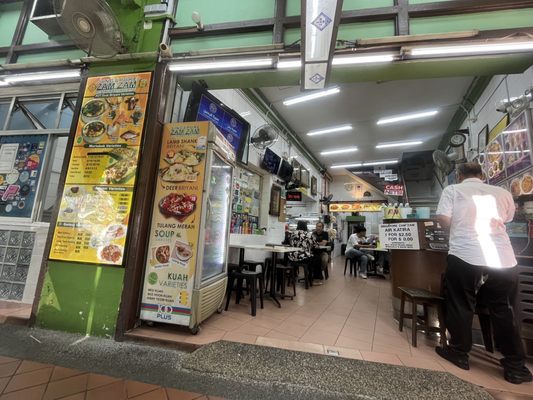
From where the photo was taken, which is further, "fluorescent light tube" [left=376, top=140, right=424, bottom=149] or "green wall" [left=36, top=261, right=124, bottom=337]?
"fluorescent light tube" [left=376, top=140, right=424, bottom=149]

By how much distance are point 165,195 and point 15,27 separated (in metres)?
4.23

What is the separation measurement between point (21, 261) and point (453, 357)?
5148 mm

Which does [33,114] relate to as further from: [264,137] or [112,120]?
[264,137]

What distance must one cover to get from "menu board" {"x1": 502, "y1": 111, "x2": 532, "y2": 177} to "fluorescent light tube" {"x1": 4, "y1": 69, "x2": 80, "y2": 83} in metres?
5.50

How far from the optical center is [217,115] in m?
3.64

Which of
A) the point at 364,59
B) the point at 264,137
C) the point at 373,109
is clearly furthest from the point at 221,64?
the point at 373,109

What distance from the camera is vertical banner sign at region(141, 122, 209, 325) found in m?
2.55

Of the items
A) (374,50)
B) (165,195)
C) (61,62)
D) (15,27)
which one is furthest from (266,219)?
(15,27)

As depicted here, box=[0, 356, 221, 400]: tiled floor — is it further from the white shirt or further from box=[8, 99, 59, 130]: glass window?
box=[8, 99, 59, 130]: glass window

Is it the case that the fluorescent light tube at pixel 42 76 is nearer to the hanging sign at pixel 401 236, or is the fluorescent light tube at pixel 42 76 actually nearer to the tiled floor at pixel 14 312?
the tiled floor at pixel 14 312

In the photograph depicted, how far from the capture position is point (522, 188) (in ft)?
9.23

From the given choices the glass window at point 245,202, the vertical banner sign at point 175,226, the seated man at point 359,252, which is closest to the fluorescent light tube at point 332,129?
the glass window at point 245,202

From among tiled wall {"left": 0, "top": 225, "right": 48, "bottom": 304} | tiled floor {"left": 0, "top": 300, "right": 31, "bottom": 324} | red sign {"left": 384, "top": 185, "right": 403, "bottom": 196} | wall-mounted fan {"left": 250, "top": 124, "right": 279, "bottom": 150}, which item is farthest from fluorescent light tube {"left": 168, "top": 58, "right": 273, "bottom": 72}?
red sign {"left": 384, "top": 185, "right": 403, "bottom": 196}

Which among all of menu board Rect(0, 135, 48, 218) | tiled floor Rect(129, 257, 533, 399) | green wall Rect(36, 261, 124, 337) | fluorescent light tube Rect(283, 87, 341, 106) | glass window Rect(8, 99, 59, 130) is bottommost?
tiled floor Rect(129, 257, 533, 399)
